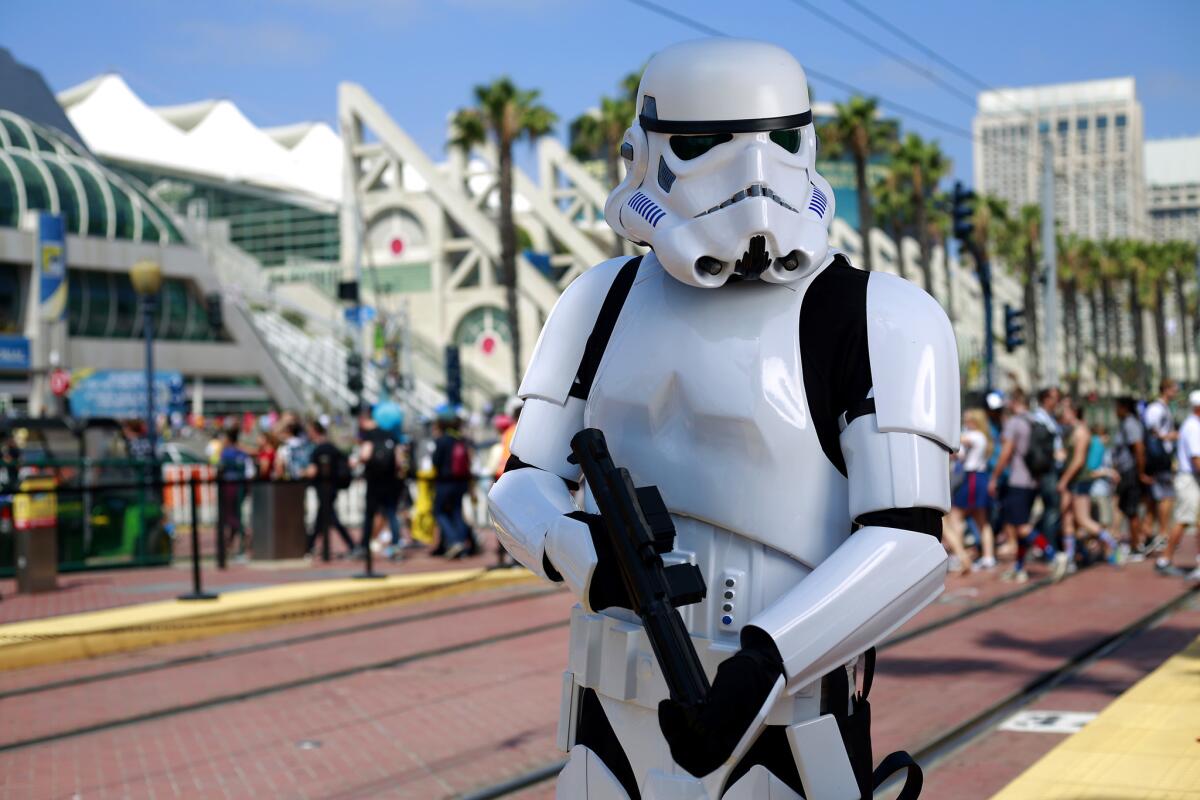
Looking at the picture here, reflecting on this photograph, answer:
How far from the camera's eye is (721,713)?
216cm

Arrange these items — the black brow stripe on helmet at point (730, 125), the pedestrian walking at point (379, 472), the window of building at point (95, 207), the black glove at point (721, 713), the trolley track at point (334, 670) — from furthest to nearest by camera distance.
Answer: the window of building at point (95, 207) < the pedestrian walking at point (379, 472) < the trolley track at point (334, 670) < the black brow stripe on helmet at point (730, 125) < the black glove at point (721, 713)

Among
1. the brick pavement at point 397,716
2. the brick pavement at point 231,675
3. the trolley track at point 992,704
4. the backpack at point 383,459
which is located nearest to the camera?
the trolley track at point 992,704

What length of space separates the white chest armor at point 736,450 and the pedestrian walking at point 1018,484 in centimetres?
1063

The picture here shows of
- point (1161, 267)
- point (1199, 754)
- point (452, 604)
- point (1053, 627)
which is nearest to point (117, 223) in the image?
point (452, 604)

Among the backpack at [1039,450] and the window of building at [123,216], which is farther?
the window of building at [123,216]

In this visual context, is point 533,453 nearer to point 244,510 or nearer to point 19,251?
point 244,510

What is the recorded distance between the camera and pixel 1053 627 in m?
9.77

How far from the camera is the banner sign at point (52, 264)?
46188 mm

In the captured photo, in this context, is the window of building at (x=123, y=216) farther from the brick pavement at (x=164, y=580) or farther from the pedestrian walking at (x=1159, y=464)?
the pedestrian walking at (x=1159, y=464)

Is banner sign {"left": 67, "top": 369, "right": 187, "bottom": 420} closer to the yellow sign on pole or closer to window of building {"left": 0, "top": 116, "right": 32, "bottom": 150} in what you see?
window of building {"left": 0, "top": 116, "right": 32, "bottom": 150}

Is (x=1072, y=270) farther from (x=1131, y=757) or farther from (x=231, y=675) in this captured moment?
(x=1131, y=757)

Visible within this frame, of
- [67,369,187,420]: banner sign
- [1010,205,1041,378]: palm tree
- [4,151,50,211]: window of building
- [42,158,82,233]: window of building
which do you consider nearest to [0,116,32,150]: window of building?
[4,151,50,211]: window of building

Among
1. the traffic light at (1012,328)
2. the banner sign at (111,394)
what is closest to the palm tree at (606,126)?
the banner sign at (111,394)

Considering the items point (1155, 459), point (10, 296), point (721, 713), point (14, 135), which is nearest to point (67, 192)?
point (14, 135)
